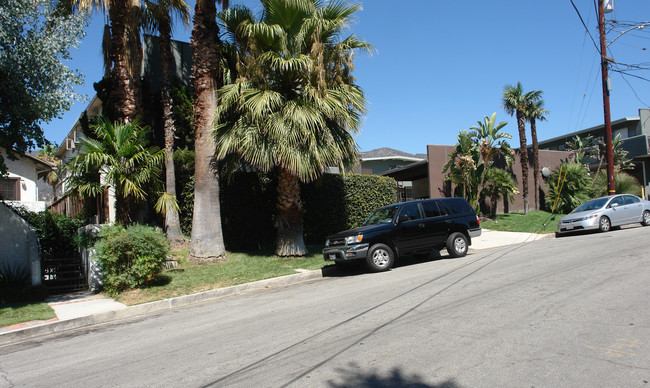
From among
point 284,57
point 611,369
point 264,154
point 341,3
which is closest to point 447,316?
point 611,369

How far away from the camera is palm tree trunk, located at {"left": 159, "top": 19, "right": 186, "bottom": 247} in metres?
13.5

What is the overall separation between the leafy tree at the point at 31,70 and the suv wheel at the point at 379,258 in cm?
764

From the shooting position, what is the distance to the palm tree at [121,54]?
12.6m

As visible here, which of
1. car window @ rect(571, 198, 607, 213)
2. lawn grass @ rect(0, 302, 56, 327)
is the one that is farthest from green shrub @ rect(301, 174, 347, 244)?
car window @ rect(571, 198, 607, 213)

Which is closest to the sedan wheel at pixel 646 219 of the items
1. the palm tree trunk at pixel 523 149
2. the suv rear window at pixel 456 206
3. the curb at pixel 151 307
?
the palm tree trunk at pixel 523 149

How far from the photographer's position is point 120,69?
12695 millimetres

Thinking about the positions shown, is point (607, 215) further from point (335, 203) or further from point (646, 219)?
point (335, 203)

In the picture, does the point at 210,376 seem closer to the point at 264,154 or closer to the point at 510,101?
the point at 264,154

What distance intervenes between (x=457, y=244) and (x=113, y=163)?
954 cm

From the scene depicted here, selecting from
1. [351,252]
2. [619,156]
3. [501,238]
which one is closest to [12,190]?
[351,252]

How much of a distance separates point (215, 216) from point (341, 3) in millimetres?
7185

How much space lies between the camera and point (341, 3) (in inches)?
495

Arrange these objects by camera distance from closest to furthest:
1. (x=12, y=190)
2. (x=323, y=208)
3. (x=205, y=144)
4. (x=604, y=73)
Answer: (x=205, y=144), (x=323, y=208), (x=604, y=73), (x=12, y=190)

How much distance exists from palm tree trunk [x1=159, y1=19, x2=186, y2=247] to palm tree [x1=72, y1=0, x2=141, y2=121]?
1.08 m
